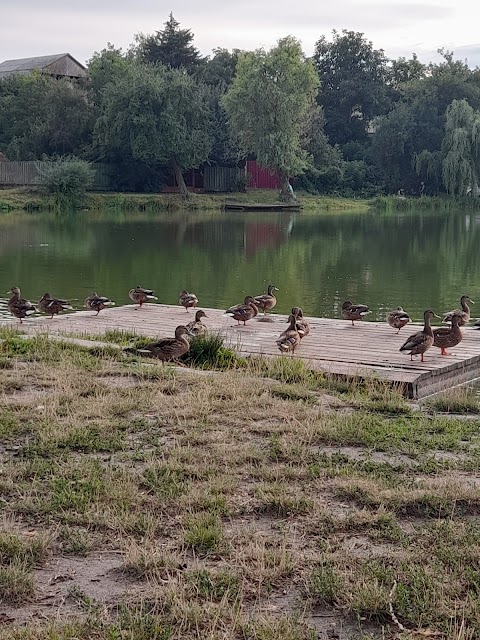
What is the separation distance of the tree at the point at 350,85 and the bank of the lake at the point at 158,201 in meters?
12.5

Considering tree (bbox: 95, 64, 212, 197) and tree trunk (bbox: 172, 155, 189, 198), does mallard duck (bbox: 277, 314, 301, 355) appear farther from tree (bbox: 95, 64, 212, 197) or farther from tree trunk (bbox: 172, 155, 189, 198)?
tree trunk (bbox: 172, 155, 189, 198)

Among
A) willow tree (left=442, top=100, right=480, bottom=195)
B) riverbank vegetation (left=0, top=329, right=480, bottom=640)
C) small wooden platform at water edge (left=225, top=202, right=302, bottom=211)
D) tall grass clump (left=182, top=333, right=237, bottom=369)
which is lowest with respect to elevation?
tall grass clump (left=182, top=333, right=237, bottom=369)

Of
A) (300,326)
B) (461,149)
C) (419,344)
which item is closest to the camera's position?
(419,344)

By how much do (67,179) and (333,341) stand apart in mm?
41902

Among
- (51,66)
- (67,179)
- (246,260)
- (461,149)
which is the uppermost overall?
(51,66)

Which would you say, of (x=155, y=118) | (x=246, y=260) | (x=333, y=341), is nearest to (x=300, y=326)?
(x=333, y=341)

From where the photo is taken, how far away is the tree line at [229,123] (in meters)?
53.6

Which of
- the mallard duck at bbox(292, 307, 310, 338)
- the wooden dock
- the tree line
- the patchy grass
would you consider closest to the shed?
the tree line

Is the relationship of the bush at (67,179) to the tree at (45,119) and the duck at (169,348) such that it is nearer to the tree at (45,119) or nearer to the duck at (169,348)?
the tree at (45,119)

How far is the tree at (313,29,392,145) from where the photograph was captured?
2832 inches

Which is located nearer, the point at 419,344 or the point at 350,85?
the point at 419,344

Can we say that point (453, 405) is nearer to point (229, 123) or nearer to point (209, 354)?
point (209, 354)

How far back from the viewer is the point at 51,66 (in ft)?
236

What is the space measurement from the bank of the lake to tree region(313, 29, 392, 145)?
12.5m
